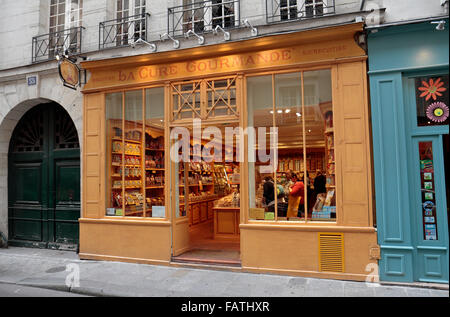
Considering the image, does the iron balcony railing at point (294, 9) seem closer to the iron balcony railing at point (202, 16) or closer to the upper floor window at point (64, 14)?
the iron balcony railing at point (202, 16)

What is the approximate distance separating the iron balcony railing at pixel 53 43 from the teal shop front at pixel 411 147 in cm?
754

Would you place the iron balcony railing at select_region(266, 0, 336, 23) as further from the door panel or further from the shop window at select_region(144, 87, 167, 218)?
the door panel

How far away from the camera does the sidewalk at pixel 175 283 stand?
5559mm

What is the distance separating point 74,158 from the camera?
9.08 meters

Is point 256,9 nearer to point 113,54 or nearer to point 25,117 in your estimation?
point 113,54

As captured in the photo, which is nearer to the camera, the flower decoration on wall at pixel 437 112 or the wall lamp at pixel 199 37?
the flower decoration on wall at pixel 437 112

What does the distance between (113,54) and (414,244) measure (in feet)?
25.7

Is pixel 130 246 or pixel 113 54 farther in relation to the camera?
pixel 113 54

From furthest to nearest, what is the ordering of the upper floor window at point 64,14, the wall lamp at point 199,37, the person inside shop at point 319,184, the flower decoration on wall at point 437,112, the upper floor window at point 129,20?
the upper floor window at point 64,14
the upper floor window at point 129,20
the wall lamp at point 199,37
the person inside shop at point 319,184
the flower decoration on wall at point 437,112

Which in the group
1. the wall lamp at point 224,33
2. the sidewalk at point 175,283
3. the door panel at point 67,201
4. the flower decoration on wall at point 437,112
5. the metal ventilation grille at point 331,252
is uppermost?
the wall lamp at point 224,33

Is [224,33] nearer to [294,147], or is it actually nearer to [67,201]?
[294,147]

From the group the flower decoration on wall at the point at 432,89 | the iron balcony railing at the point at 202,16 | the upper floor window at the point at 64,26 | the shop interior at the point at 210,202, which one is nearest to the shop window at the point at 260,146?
the shop interior at the point at 210,202

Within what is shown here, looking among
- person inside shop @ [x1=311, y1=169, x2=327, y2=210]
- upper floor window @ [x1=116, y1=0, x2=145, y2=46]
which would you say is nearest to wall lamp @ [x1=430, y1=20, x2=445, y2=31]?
person inside shop @ [x1=311, y1=169, x2=327, y2=210]
